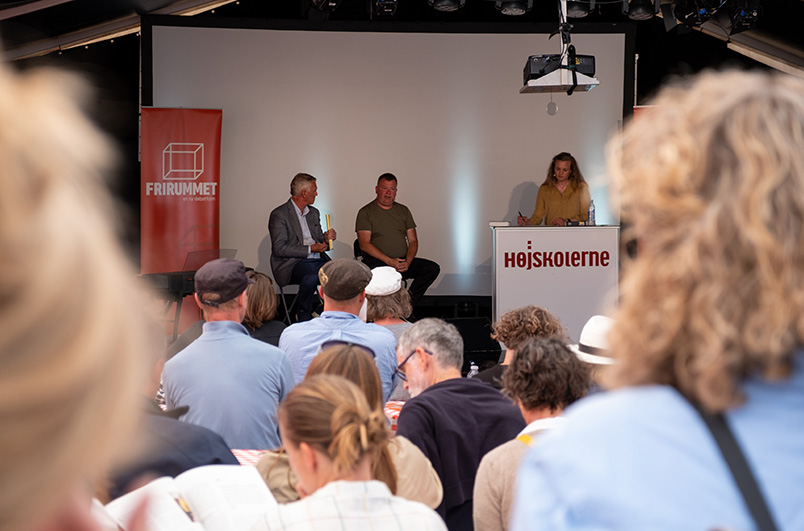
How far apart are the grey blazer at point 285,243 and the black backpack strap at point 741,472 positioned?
7096mm

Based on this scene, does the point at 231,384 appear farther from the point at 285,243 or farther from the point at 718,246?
the point at 285,243

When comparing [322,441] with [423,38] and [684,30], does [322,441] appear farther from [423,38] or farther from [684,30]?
[423,38]

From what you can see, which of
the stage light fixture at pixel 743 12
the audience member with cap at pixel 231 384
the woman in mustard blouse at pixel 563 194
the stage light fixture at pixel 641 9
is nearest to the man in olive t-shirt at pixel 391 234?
the woman in mustard blouse at pixel 563 194

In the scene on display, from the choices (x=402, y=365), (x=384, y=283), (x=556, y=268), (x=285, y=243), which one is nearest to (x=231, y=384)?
(x=402, y=365)

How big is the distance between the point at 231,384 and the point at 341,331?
76 centimetres

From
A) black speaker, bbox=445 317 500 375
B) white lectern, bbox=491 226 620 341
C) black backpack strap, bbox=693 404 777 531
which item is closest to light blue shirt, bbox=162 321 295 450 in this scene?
black backpack strap, bbox=693 404 777 531

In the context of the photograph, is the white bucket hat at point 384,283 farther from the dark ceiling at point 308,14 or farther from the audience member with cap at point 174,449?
the dark ceiling at point 308,14

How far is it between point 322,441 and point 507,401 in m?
1.14

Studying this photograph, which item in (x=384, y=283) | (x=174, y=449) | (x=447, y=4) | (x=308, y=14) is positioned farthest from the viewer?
(x=308, y=14)

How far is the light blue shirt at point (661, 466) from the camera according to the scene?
62 centimetres

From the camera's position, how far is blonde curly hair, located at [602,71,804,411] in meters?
0.67

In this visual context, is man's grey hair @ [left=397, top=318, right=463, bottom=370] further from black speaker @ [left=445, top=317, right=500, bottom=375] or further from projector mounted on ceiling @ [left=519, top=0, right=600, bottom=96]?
projector mounted on ceiling @ [left=519, top=0, right=600, bottom=96]

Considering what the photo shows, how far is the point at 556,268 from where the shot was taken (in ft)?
22.5

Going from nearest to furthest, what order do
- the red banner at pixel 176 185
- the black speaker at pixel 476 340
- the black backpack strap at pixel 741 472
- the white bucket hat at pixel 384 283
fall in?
the black backpack strap at pixel 741 472 < the white bucket hat at pixel 384 283 < the black speaker at pixel 476 340 < the red banner at pixel 176 185
